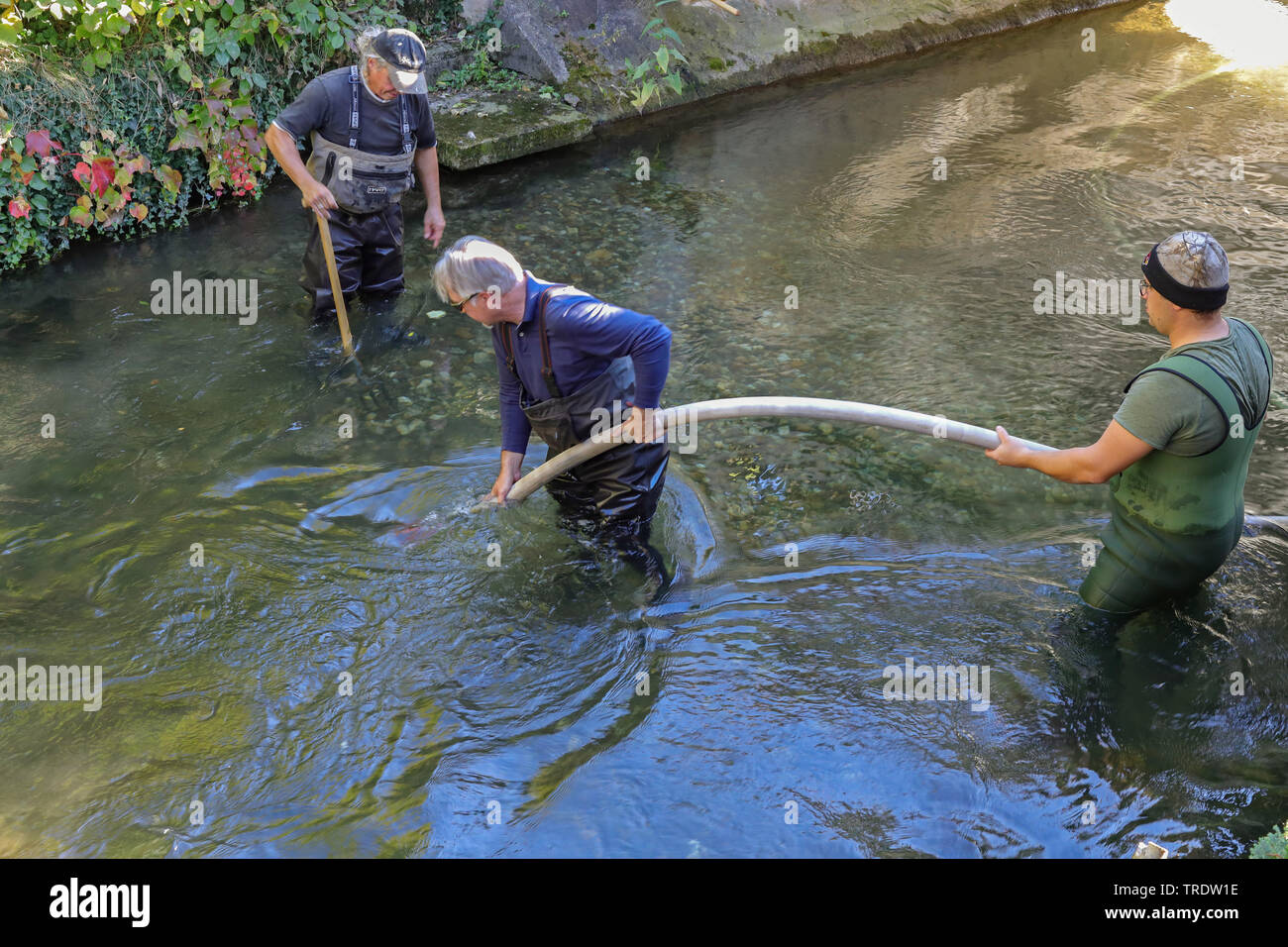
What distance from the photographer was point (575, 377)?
3.79m

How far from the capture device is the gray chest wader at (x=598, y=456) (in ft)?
12.6

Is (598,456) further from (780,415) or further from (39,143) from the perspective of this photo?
(39,143)

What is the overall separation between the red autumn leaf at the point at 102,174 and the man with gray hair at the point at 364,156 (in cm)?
209

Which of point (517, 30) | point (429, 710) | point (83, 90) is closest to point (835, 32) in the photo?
point (517, 30)

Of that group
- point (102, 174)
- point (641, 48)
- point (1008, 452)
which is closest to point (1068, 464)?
point (1008, 452)

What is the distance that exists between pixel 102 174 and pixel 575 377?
541 cm

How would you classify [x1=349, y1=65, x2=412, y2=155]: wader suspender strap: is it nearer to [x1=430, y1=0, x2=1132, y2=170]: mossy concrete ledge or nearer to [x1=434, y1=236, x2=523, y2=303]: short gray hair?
[x1=430, y1=0, x2=1132, y2=170]: mossy concrete ledge

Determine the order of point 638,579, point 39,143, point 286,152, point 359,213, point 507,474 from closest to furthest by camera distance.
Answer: point 507,474, point 638,579, point 286,152, point 359,213, point 39,143

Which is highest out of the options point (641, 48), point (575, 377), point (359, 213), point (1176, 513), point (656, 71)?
point (641, 48)

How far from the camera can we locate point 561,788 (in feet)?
11.1

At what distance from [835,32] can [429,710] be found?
32.8 ft

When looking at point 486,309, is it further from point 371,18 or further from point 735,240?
point 371,18

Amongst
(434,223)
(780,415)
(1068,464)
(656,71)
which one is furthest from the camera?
(656,71)

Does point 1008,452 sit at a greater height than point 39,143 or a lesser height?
lesser
